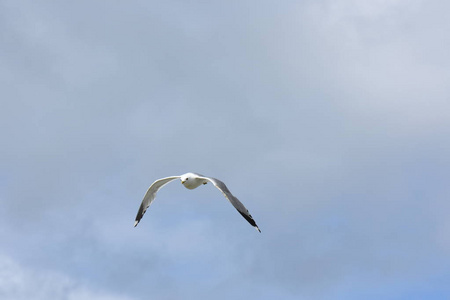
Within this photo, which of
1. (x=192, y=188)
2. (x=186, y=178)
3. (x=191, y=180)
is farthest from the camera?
(x=192, y=188)

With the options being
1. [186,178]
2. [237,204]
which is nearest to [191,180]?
[186,178]

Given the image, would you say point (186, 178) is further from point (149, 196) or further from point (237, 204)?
point (149, 196)

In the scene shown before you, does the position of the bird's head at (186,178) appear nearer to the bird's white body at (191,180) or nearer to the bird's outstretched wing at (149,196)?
the bird's white body at (191,180)

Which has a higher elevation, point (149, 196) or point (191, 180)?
point (149, 196)

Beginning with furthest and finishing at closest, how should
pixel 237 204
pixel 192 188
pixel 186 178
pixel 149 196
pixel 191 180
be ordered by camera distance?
pixel 149 196 < pixel 192 188 < pixel 191 180 < pixel 186 178 < pixel 237 204

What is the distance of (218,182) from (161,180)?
702 cm

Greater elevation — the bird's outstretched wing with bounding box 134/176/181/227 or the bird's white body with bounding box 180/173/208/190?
the bird's outstretched wing with bounding box 134/176/181/227

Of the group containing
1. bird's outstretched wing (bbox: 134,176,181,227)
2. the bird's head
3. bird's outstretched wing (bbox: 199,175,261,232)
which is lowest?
bird's outstretched wing (bbox: 199,175,261,232)

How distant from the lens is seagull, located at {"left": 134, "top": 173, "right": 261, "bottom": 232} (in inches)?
1891

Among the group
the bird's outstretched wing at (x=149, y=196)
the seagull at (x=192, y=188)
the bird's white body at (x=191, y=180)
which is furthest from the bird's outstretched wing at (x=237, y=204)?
the bird's outstretched wing at (x=149, y=196)

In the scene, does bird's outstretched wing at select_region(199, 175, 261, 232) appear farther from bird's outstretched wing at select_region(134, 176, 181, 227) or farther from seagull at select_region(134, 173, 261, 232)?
bird's outstretched wing at select_region(134, 176, 181, 227)

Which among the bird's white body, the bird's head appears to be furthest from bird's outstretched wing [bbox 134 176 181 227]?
the bird's head

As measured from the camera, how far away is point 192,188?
51406mm

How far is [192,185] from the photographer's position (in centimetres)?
5119
